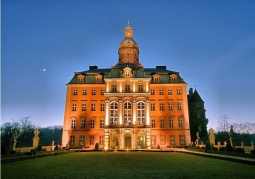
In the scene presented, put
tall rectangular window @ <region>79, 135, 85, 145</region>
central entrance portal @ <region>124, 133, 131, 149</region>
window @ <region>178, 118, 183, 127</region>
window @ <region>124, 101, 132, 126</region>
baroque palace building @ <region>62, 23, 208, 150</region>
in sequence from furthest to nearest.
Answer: window @ <region>178, 118, 183, 127</region> < tall rectangular window @ <region>79, 135, 85, 145</region> < window @ <region>124, 101, 132, 126</region> < central entrance portal @ <region>124, 133, 131, 149</region> < baroque palace building @ <region>62, 23, 208, 150</region>

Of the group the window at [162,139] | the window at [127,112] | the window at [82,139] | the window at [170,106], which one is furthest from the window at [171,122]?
the window at [82,139]

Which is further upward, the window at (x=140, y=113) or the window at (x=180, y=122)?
the window at (x=140, y=113)

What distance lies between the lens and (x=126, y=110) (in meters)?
39.8

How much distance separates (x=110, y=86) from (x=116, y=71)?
3531 millimetres

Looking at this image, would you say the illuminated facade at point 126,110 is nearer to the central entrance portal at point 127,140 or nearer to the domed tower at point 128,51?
the central entrance portal at point 127,140

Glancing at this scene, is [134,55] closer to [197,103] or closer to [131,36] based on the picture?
[131,36]

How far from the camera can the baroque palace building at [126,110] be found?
3862cm

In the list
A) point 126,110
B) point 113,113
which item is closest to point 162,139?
point 126,110

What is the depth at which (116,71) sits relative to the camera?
1692 inches

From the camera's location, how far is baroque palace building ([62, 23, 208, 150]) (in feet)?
127

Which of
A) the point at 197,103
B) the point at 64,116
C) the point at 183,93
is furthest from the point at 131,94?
the point at 197,103

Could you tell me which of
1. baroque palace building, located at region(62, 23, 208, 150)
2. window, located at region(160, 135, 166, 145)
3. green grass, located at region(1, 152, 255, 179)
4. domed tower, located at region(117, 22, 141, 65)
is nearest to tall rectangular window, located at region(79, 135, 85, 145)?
baroque palace building, located at region(62, 23, 208, 150)

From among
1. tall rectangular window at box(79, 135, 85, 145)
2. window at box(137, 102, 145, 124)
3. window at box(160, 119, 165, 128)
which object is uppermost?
window at box(137, 102, 145, 124)

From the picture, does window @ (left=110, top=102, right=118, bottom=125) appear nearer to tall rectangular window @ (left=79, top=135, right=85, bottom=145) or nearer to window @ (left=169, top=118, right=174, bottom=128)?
tall rectangular window @ (left=79, top=135, right=85, bottom=145)
